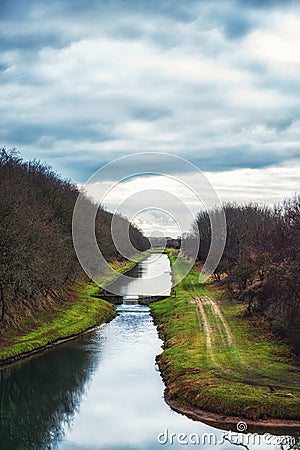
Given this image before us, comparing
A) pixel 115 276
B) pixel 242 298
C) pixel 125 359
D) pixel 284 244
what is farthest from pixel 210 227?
pixel 125 359

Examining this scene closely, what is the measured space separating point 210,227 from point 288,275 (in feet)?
281

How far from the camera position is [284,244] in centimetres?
5703

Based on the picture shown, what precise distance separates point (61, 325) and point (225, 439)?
33667mm

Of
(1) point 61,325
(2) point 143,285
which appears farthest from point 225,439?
(2) point 143,285

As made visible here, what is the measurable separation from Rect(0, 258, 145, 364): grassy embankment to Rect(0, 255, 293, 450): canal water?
1.74 meters

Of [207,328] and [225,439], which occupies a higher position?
[207,328]

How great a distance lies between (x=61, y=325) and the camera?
6191cm

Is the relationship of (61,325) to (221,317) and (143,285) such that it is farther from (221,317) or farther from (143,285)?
(143,285)

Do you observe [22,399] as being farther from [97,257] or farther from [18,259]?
[97,257]

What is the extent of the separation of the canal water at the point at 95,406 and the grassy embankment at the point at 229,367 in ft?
5.86

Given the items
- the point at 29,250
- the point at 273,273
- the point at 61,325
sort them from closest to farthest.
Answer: the point at 273,273, the point at 29,250, the point at 61,325

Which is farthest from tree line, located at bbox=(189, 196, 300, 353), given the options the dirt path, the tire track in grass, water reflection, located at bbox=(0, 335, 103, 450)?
water reflection, located at bbox=(0, 335, 103, 450)
